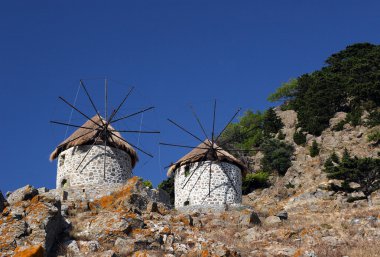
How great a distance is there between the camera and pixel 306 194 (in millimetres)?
37438

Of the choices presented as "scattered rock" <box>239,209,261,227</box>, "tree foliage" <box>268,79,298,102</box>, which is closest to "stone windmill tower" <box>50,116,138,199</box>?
"scattered rock" <box>239,209,261,227</box>

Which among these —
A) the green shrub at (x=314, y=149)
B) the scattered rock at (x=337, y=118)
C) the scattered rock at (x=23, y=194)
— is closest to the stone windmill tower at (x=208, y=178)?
the scattered rock at (x=23, y=194)

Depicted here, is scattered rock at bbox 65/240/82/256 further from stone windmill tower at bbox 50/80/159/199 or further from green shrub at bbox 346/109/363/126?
green shrub at bbox 346/109/363/126

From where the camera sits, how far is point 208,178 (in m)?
29.9

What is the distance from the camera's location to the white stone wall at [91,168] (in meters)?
25.3

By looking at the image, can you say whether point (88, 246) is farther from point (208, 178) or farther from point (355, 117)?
point (355, 117)

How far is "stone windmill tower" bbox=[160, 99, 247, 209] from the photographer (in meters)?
29.6

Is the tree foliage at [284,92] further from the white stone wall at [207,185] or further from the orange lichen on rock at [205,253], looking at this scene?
the orange lichen on rock at [205,253]

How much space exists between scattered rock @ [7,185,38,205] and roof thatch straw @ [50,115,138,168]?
29.5ft

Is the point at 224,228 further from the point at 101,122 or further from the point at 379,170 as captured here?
the point at 379,170

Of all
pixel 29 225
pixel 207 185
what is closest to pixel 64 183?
pixel 207 185

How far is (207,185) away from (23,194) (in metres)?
14.5

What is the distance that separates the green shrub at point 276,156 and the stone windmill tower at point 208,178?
55.8 ft

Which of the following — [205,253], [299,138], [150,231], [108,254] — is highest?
[299,138]
